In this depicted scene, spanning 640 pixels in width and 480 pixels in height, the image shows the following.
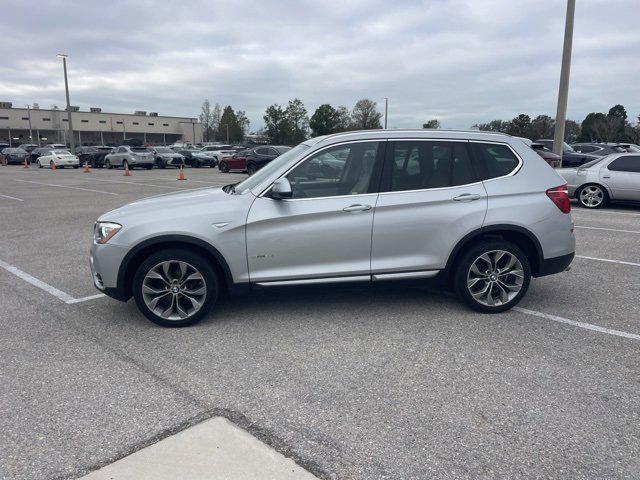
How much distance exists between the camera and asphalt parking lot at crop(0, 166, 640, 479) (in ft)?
9.31

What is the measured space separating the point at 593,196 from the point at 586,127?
5831 centimetres

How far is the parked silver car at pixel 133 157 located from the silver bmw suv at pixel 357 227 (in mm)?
29400

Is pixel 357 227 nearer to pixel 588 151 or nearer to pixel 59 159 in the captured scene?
pixel 588 151

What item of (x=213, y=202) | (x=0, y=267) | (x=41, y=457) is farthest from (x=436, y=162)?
(x=0, y=267)

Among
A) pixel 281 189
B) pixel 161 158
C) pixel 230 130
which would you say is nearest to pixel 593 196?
pixel 281 189

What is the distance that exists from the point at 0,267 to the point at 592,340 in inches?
285

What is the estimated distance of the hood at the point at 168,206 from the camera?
15.2 ft

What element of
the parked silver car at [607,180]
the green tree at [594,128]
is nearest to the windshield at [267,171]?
the parked silver car at [607,180]

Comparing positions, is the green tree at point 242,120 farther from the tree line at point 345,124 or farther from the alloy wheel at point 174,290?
the alloy wheel at point 174,290

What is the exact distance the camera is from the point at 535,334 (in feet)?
14.9

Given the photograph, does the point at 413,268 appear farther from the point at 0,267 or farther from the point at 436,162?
the point at 0,267

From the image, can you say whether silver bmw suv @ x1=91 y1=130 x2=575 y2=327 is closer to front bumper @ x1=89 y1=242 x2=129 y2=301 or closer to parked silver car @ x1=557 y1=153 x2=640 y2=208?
front bumper @ x1=89 y1=242 x2=129 y2=301

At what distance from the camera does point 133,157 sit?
32.5m

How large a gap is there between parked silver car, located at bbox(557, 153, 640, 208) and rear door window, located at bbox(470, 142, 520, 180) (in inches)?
338
